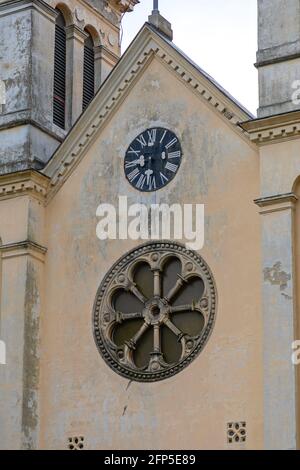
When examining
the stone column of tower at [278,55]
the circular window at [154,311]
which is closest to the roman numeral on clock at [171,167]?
the circular window at [154,311]

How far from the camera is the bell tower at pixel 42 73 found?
73.3 feet

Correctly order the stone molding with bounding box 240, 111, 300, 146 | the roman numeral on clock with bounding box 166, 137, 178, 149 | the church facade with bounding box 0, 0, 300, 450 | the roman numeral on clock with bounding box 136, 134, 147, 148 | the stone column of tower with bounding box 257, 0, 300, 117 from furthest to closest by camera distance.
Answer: the roman numeral on clock with bounding box 136, 134, 147, 148 < the roman numeral on clock with bounding box 166, 137, 178, 149 < the stone column of tower with bounding box 257, 0, 300, 117 < the stone molding with bounding box 240, 111, 300, 146 < the church facade with bounding box 0, 0, 300, 450

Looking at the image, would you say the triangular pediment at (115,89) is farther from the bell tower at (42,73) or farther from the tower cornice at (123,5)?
the tower cornice at (123,5)

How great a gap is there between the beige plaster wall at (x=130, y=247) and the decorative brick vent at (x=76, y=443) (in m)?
0.11

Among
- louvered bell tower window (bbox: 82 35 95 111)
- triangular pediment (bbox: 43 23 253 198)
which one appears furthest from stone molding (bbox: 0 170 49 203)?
louvered bell tower window (bbox: 82 35 95 111)

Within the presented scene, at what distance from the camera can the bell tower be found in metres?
22.3

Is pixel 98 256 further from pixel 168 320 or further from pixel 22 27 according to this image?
pixel 22 27

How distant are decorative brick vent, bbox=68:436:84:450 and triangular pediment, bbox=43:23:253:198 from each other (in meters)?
3.90

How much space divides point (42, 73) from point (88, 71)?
A: 7.00 ft

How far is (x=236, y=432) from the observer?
18.9 meters

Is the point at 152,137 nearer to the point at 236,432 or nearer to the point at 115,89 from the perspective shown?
the point at 115,89

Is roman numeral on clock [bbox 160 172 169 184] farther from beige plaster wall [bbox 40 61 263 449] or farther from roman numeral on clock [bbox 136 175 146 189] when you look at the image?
roman numeral on clock [bbox 136 175 146 189]

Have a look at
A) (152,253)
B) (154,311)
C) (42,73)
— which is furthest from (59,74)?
(154,311)

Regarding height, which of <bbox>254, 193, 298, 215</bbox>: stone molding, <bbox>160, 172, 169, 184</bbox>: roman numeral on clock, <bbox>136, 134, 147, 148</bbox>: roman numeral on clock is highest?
<bbox>136, 134, 147, 148</bbox>: roman numeral on clock
